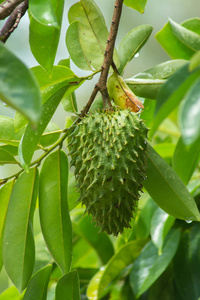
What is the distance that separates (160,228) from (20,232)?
566 mm

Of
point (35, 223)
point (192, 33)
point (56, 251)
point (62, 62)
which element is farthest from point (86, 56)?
point (35, 223)

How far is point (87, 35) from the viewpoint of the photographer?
4.74 ft

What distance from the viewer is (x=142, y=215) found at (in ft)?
6.40

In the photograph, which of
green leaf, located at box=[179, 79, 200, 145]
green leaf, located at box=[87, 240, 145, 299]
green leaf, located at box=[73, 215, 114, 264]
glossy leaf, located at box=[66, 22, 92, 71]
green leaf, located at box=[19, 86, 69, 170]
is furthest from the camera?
green leaf, located at box=[73, 215, 114, 264]

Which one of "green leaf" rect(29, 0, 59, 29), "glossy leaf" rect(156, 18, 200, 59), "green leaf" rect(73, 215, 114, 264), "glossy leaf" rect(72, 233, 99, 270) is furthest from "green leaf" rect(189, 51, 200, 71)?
"glossy leaf" rect(72, 233, 99, 270)

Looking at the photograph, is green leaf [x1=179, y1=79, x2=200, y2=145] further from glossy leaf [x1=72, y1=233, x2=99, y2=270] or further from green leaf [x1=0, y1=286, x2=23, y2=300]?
glossy leaf [x1=72, y1=233, x2=99, y2=270]

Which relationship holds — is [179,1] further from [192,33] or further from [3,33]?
[3,33]

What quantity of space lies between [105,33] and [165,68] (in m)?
0.24

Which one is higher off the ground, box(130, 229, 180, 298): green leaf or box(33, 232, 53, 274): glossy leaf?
box(130, 229, 180, 298): green leaf

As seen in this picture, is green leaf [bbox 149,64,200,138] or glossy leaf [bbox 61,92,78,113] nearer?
green leaf [bbox 149,64,200,138]

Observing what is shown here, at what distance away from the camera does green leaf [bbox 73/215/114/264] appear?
200 centimetres

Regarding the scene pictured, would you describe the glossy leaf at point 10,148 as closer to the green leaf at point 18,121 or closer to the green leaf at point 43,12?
the green leaf at point 18,121

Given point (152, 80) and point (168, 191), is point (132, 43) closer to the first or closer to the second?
point (152, 80)

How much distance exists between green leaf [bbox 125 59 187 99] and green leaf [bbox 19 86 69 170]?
0.26 metres
